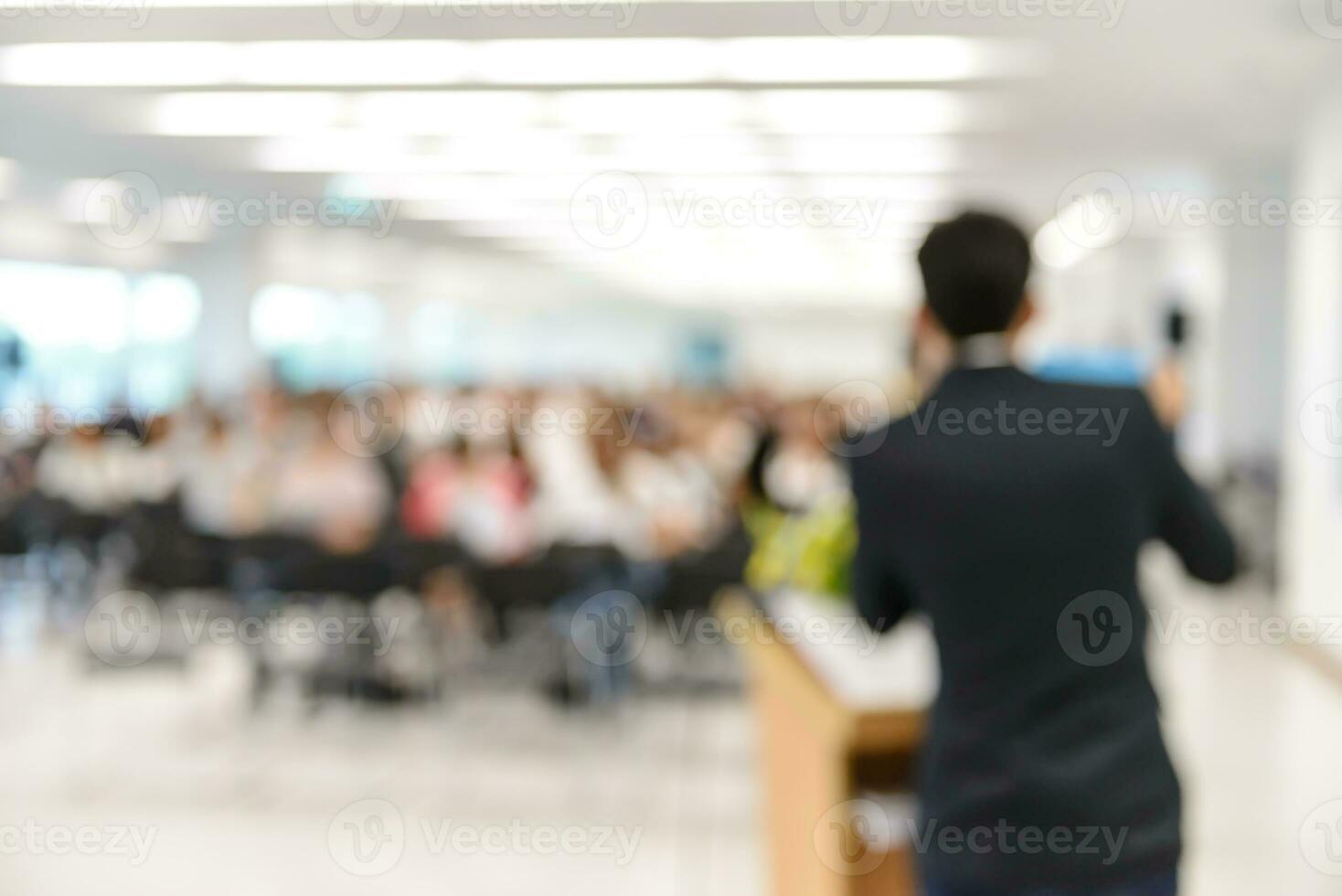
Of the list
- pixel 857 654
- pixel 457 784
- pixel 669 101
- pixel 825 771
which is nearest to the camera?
pixel 825 771

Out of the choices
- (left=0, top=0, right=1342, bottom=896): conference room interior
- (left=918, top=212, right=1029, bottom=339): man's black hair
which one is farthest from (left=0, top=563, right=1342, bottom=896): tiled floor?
(left=918, top=212, right=1029, bottom=339): man's black hair

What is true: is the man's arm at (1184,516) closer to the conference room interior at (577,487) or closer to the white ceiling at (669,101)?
the conference room interior at (577,487)

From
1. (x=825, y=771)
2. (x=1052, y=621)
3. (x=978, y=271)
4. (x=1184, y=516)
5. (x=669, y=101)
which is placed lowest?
(x=825, y=771)

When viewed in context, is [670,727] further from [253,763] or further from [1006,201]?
[1006,201]

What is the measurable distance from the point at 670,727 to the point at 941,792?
4.57 m

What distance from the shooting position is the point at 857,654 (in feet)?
8.57

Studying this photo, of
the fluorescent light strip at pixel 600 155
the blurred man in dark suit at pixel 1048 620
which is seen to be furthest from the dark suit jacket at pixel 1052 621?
the fluorescent light strip at pixel 600 155

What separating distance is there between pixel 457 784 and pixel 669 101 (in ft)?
12.3

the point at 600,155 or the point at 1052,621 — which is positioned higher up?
the point at 600,155

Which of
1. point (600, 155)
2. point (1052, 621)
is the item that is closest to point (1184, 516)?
point (1052, 621)

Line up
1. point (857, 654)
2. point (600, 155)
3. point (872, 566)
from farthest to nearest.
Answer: point (600, 155)
point (857, 654)
point (872, 566)

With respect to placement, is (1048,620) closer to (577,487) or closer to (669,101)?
(577,487)

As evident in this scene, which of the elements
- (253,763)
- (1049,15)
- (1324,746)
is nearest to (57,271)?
(253,763)

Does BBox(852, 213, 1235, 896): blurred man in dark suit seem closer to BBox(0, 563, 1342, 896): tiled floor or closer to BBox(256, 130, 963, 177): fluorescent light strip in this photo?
BBox(0, 563, 1342, 896): tiled floor
